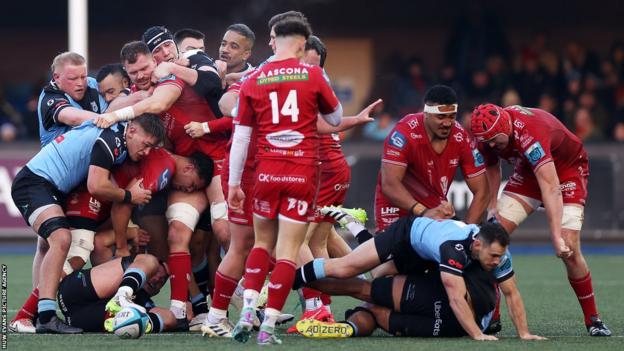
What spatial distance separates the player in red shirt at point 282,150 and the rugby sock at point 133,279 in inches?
38.1

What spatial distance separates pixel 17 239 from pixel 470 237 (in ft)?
31.5

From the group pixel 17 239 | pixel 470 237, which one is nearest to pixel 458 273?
pixel 470 237

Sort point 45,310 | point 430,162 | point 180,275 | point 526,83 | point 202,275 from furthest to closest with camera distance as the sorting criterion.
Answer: point 526,83
point 202,275
point 430,162
point 180,275
point 45,310

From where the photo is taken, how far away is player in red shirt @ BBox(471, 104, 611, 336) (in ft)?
28.6

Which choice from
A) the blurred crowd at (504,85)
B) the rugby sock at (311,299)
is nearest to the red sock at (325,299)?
the rugby sock at (311,299)

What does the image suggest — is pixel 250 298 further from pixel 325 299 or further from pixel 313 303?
pixel 325 299

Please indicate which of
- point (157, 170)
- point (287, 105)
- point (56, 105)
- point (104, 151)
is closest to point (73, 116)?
point (56, 105)

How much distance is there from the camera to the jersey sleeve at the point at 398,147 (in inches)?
356

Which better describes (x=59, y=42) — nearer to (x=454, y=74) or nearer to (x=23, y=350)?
(x=454, y=74)

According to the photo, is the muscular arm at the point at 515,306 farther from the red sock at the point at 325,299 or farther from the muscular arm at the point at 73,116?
the muscular arm at the point at 73,116

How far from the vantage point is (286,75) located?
7812 mm

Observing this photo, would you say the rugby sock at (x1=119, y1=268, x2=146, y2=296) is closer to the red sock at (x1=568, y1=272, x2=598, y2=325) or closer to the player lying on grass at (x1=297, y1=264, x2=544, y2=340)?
the player lying on grass at (x1=297, y1=264, x2=544, y2=340)

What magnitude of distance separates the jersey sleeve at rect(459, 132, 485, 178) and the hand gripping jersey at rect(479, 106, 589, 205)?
83 millimetres

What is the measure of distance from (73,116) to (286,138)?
193 centimetres
